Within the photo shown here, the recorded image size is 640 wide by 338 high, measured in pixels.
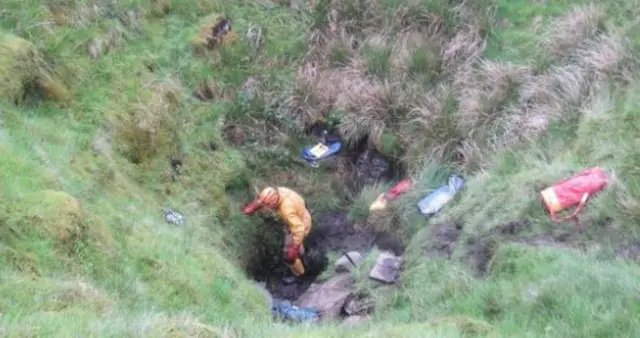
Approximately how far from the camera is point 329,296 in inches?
350

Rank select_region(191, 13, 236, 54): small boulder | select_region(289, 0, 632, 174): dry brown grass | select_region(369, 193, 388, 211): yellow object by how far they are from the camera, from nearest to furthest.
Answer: select_region(289, 0, 632, 174): dry brown grass, select_region(369, 193, 388, 211): yellow object, select_region(191, 13, 236, 54): small boulder

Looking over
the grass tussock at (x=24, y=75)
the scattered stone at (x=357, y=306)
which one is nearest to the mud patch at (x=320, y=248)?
the scattered stone at (x=357, y=306)

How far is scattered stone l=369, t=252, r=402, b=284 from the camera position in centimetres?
859

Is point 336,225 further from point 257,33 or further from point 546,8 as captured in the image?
point 546,8

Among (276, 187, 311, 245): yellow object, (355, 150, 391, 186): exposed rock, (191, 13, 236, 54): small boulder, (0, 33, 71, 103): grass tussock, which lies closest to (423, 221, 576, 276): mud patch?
(276, 187, 311, 245): yellow object

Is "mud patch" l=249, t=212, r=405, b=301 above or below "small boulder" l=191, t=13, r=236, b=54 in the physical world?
below

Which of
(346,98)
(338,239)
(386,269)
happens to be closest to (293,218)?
(338,239)

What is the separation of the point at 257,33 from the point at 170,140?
9.28 ft

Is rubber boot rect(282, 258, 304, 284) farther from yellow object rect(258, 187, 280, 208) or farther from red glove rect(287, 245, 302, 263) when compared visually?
yellow object rect(258, 187, 280, 208)

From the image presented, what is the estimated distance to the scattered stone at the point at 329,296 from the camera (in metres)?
8.55

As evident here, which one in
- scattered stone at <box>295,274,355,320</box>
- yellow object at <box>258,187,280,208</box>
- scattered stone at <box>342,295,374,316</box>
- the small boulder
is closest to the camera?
scattered stone at <box>342,295,374,316</box>

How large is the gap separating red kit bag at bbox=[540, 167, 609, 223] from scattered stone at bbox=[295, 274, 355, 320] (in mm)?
2231

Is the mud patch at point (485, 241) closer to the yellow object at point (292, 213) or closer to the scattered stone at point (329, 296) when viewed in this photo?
the scattered stone at point (329, 296)

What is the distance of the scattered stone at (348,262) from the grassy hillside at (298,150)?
2.13 feet
